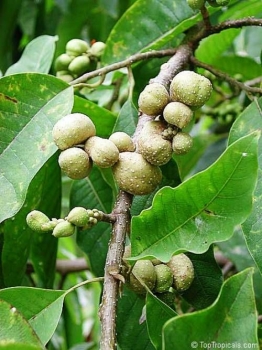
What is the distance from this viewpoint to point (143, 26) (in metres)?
1.35

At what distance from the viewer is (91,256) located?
1.27 meters

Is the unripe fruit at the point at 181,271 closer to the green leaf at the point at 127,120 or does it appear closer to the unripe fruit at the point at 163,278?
the unripe fruit at the point at 163,278

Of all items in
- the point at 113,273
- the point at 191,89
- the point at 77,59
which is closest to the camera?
the point at 113,273

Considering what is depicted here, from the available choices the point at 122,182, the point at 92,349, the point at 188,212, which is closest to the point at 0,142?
the point at 122,182

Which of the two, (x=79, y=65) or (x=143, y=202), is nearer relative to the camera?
(x=143, y=202)

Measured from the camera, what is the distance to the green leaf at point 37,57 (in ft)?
4.48

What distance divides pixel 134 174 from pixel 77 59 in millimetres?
489

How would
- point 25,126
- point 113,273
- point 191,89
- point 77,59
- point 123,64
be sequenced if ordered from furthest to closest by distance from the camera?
1. point 77,59
2. point 123,64
3. point 25,126
4. point 191,89
5. point 113,273

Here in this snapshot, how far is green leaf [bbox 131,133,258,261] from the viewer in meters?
0.76

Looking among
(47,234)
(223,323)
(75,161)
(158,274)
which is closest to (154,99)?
(75,161)

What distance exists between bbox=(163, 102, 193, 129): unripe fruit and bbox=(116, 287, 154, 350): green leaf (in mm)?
296

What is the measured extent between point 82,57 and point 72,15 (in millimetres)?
881

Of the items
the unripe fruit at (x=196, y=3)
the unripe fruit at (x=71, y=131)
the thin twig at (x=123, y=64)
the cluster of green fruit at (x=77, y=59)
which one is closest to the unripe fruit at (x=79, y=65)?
the cluster of green fruit at (x=77, y=59)

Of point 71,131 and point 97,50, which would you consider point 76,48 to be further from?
point 71,131
